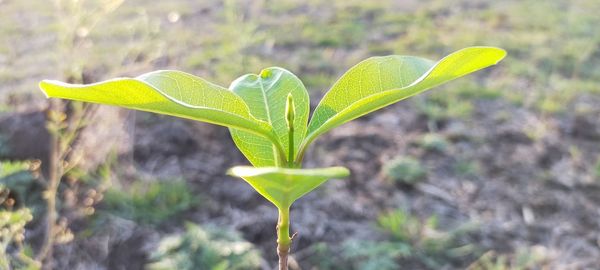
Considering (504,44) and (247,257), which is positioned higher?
(504,44)

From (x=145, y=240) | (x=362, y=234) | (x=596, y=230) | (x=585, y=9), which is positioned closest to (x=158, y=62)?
(x=145, y=240)

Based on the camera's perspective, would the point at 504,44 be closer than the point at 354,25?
Yes

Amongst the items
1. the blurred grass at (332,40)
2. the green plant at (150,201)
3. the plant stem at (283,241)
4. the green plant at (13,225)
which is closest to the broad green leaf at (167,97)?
the plant stem at (283,241)

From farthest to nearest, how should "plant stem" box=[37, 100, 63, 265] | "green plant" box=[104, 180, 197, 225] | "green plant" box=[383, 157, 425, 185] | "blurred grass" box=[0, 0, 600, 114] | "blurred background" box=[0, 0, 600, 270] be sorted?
"blurred grass" box=[0, 0, 600, 114]
"green plant" box=[383, 157, 425, 185]
"green plant" box=[104, 180, 197, 225]
"blurred background" box=[0, 0, 600, 270]
"plant stem" box=[37, 100, 63, 265]

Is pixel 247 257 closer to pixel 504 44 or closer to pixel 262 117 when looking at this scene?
pixel 262 117

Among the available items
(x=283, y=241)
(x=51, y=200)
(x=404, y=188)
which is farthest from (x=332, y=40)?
(x=283, y=241)

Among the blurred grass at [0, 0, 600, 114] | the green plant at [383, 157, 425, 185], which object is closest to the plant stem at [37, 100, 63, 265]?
the blurred grass at [0, 0, 600, 114]

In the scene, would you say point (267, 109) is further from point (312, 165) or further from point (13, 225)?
point (312, 165)

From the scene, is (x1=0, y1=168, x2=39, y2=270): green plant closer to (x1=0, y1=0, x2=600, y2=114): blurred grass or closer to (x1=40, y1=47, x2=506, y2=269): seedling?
(x1=40, y1=47, x2=506, y2=269): seedling
